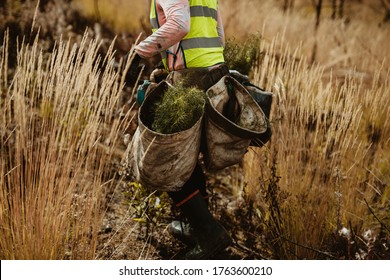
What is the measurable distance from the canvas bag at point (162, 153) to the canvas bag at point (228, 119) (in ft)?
0.27

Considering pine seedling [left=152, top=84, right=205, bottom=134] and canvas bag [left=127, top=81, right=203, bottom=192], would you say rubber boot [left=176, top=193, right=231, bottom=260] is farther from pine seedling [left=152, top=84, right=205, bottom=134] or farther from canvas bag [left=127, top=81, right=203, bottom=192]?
pine seedling [left=152, top=84, right=205, bottom=134]

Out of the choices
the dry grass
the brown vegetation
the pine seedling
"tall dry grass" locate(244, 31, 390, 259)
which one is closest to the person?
the pine seedling

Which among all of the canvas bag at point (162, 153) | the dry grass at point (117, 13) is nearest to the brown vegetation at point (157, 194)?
the canvas bag at point (162, 153)

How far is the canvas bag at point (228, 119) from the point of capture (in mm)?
2121

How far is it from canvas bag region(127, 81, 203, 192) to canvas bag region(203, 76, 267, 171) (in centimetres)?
8

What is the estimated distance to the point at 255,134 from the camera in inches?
81.8

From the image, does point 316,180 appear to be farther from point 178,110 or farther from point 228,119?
point 178,110

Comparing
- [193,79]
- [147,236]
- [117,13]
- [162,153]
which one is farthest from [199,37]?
[117,13]

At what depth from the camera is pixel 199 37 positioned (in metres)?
2.18

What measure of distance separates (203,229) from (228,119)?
614 mm

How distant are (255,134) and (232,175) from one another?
1.64 meters

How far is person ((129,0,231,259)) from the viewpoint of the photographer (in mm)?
2088

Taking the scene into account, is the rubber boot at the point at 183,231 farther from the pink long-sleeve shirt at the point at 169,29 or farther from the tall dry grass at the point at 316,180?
the pink long-sleeve shirt at the point at 169,29
